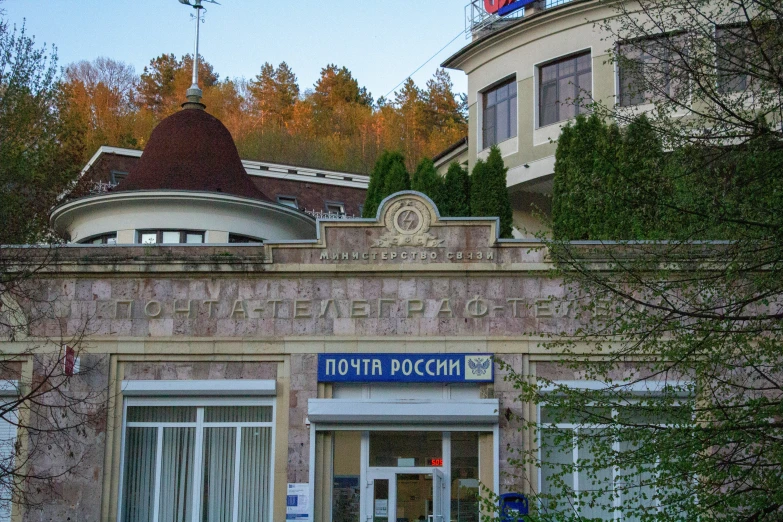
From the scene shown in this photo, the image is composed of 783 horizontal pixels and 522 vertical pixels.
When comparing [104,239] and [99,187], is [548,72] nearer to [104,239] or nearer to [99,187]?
[104,239]

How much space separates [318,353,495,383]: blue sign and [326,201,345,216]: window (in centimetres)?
2087

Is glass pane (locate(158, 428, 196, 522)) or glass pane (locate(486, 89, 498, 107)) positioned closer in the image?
glass pane (locate(158, 428, 196, 522))

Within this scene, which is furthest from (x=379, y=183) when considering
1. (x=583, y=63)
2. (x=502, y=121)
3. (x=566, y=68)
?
(x=583, y=63)

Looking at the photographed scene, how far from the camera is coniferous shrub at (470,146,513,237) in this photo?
27438 mm

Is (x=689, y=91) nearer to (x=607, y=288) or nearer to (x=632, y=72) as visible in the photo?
(x=632, y=72)

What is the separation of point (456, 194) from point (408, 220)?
264 inches

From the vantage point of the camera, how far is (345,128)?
255 feet

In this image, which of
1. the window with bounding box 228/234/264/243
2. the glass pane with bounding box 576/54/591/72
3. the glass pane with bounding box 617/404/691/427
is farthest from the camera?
the glass pane with bounding box 576/54/591/72

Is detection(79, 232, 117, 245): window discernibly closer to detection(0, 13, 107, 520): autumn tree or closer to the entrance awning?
detection(0, 13, 107, 520): autumn tree

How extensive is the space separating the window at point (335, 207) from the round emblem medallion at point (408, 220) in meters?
20.1

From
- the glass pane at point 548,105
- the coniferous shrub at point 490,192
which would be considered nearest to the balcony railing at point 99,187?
the coniferous shrub at point 490,192

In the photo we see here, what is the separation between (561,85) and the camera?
3022 centimetres

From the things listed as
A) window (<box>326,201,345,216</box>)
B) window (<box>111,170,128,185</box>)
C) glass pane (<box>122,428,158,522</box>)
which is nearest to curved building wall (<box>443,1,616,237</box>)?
window (<box>326,201,345,216</box>)

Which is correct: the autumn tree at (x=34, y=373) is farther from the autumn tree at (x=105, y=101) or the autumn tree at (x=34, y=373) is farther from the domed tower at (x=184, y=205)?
the autumn tree at (x=105, y=101)
